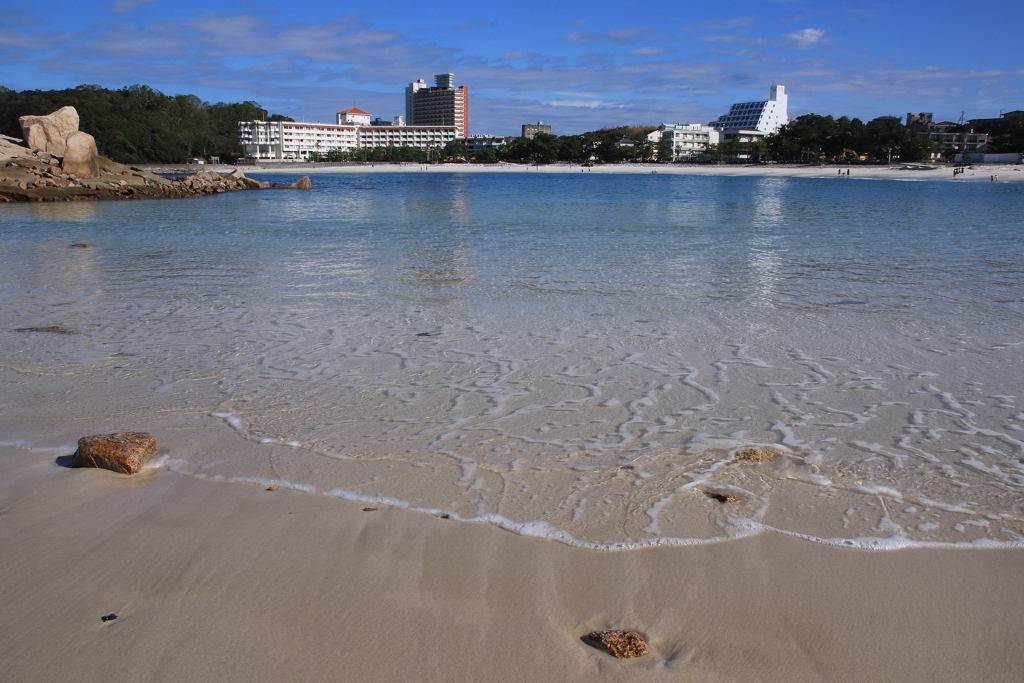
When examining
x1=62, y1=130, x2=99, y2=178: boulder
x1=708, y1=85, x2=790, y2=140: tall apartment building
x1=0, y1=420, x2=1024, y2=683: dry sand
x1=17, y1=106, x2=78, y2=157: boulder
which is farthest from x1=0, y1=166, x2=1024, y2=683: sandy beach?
x1=708, y1=85, x2=790, y2=140: tall apartment building

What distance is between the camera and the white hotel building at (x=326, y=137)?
430 ft

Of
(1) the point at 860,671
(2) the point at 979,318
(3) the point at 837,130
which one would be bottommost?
(1) the point at 860,671

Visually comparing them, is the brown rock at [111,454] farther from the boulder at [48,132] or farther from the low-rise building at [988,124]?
the low-rise building at [988,124]

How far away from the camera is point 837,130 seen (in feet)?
296

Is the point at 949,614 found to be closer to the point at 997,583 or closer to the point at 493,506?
the point at 997,583

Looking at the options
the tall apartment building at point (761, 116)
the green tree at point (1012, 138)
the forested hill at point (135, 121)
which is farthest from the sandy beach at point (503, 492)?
the tall apartment building at point (761, 116)

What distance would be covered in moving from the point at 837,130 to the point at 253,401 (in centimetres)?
10208

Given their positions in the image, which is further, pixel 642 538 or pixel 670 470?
pixel 670 470

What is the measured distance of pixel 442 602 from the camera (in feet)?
6.89

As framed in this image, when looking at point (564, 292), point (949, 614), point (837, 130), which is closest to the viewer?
point (949, 614)

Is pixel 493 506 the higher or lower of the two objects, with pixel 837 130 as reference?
lower

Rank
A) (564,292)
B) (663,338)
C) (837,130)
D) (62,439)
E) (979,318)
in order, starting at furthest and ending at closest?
(837,130) → (564,292) → (979,318) → (663,338) → (62,439)

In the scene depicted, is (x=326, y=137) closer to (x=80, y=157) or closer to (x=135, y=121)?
(x=135, y=121)

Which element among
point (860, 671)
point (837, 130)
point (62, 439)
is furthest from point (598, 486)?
point (837, 130)
